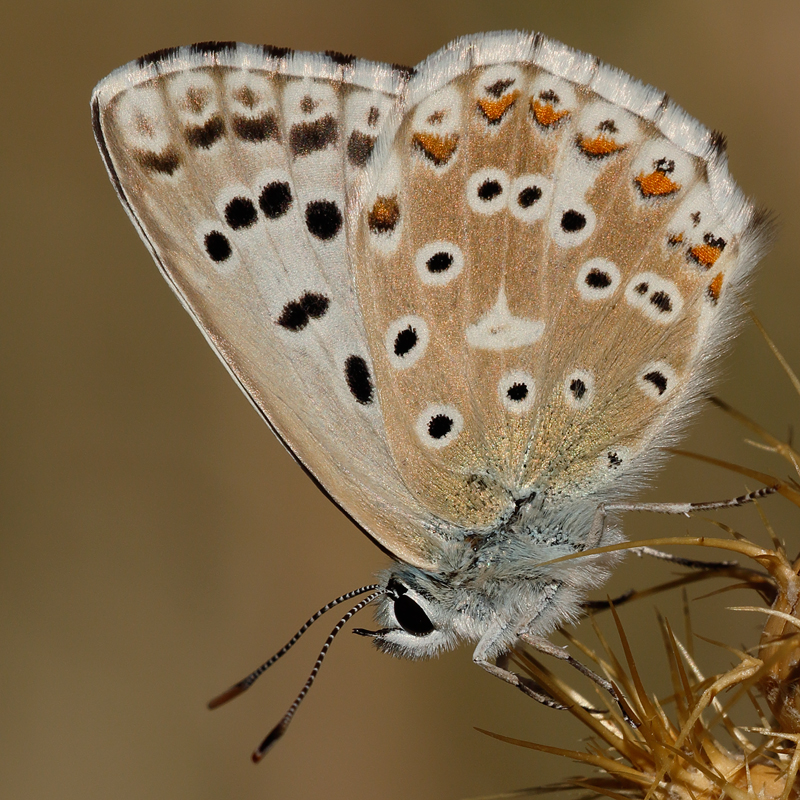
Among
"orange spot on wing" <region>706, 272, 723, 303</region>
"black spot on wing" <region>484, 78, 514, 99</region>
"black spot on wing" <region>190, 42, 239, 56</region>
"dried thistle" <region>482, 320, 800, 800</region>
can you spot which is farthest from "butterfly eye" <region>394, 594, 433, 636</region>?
"black spot on wing" <region>190, 42, 239, 56</region>

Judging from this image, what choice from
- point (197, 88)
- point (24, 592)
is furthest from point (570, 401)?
point (24, 592)

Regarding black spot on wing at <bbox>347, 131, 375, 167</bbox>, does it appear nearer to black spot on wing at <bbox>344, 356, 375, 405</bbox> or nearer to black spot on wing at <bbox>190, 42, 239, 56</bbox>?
black spot on wing at <bbox>190, 42, 239, 56</bbox>

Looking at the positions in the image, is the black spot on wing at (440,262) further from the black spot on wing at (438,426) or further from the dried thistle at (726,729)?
the dried thistle at (726,729)

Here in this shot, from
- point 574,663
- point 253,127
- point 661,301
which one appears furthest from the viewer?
point 253,127

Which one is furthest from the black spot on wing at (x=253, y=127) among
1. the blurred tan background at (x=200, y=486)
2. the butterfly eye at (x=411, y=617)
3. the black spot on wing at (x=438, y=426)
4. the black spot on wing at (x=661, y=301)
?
the blurred tan background at (x=200, y=486)

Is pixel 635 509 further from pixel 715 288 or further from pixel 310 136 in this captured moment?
pixel 310 136

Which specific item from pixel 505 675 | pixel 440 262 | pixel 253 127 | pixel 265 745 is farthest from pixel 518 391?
pixel 265 745
